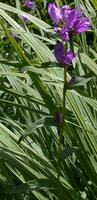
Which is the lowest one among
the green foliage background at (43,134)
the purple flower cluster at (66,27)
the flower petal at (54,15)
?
the green foliage background at (43,134)

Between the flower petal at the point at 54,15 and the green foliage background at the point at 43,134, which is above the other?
the flower petal at the point at 54,15

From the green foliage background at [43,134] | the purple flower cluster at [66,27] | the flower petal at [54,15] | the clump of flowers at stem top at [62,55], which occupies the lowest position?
the green foliage background at [43,134]

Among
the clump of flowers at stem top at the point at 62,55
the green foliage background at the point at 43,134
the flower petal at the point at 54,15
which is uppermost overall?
the flower petal at the point at 54,15

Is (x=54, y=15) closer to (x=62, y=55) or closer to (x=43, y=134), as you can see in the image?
(x=62, y=55)

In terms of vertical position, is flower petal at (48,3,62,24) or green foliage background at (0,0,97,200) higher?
flower petal at (48,3,62,24)

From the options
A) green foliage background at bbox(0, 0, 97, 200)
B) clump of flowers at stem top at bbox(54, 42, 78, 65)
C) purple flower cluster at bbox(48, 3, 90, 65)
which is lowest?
green foliage background at bbox(0, 0, 97, 200)

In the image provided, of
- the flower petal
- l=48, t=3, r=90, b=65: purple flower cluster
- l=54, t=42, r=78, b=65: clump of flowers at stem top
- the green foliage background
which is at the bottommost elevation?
the green foliage background

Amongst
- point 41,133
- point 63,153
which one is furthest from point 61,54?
point 41,133

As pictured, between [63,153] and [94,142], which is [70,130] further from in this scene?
[63,153]

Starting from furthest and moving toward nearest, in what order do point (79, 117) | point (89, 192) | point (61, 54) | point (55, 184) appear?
1. point (89, 192)
2. point (79, 117)
3. point (55, 184)
4. point (61, 54)

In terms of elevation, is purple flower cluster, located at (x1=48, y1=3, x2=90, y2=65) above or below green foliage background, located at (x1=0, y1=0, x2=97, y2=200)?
above

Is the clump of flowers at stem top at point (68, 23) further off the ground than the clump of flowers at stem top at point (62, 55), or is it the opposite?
the clump of flowers at stem top at point (68, 23)
